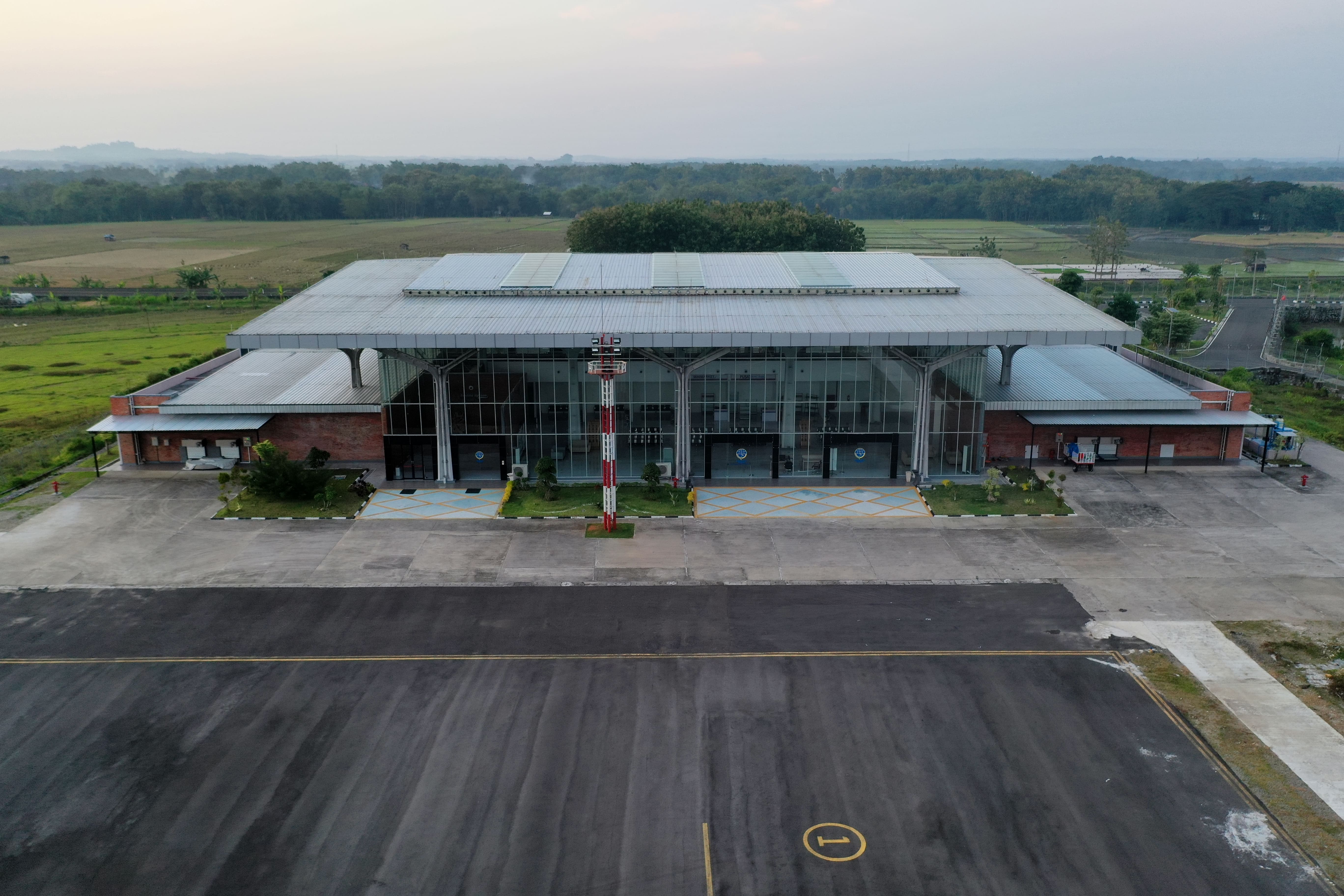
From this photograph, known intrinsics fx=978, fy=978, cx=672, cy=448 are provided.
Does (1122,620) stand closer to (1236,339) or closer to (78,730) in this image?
(78,730)

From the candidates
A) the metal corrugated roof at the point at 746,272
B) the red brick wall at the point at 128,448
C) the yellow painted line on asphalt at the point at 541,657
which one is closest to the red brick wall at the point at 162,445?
the red brick wall at the point at 128,448

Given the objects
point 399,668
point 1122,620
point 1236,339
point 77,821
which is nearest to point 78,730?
point 77,821

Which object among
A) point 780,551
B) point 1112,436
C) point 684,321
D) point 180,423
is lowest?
point 780,551

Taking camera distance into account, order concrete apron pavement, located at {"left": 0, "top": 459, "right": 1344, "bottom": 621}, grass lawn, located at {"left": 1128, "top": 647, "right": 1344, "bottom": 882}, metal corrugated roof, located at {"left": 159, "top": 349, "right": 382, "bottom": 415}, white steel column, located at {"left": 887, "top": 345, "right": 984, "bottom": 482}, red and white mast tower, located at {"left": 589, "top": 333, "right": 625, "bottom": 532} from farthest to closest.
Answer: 1. metal corrugated roof, located at {"left": 159, "top": 349, "right": 382, "bottom": 415}
2. white steel column, located at {"left": 887, "top": 345, "right": 984, "bottom": 482}
3. red and white mast tower, located at {"left": 589, "top": 333, "right": 625, "bottom": 532}
4. concrete apron pavement, located at {"left": 0, "top": 459, "right": 1344, "bottom": 621}
5. grass lawn, located at {"left": 1128, "top": 647, "right": 1344, "bottom": 882}

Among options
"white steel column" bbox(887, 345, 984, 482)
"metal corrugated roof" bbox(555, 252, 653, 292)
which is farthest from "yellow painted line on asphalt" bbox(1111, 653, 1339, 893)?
"metal corrugated roof" bbox(555, 252, 653, 292)

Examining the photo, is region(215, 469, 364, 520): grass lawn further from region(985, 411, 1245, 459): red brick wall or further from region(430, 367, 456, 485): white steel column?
region(985, 411, 1245, 459): red brick wall

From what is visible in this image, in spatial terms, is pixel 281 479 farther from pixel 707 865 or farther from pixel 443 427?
pixel 707 865

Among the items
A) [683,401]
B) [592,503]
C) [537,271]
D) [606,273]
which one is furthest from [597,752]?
[537,271]
